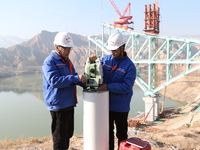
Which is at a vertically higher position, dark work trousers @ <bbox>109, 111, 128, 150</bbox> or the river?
dark work trousers @ <bbox>109, 111, 128, 150</bbox>

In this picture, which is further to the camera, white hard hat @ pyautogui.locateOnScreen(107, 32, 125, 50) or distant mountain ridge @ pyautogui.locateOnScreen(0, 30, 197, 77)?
distant mountain ridge @ pyautogui.locateOnScreen(0, 30, 197, 77)

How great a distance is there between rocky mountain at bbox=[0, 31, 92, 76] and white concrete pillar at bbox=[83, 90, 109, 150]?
56.0m

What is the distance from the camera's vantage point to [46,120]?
17.7m

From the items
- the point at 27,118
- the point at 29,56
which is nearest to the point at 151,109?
the point at 27,118

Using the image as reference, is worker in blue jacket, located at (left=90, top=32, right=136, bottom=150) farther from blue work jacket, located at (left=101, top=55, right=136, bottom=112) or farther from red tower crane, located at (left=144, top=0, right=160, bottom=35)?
red tower crane, located at (left=144, top=0, right=160, bottom=35)

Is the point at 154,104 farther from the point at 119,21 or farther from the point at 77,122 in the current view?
the point at 119,21

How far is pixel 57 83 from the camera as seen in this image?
2.72m

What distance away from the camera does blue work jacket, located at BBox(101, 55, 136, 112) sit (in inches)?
115

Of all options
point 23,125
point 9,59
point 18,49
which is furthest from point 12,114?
point 18,49

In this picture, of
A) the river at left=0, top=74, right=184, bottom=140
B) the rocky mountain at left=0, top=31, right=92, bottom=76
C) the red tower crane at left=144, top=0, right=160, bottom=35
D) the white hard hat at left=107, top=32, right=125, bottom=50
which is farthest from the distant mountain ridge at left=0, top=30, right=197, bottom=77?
the white hard hat at left=107, top=32, right=125, bottom=50

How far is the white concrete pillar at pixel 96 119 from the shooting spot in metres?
2.80

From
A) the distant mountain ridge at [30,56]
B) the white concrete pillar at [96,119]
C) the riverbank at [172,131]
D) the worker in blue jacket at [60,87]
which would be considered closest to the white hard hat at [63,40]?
the worker in blue jacket at [60,87]

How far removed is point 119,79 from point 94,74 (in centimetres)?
41

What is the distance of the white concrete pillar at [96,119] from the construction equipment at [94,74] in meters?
0.13
